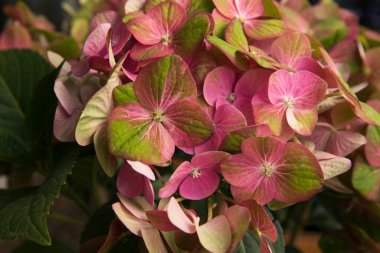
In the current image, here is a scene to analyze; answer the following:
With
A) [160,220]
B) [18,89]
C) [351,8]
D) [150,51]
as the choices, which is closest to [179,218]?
[160,220]

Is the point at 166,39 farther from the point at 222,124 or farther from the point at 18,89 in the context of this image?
the point at 18,89

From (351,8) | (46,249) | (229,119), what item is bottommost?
(351,8)

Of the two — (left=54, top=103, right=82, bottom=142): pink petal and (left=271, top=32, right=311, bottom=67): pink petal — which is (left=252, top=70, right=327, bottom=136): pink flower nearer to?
(left=271, top=32, right=311, bottom=67): pink petal

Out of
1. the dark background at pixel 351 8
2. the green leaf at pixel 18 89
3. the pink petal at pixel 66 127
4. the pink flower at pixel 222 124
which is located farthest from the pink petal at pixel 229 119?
the dark background at pixel 351 8

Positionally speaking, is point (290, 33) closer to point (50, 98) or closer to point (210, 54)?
point (210, 54)

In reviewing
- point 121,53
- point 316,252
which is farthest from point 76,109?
point 316,252

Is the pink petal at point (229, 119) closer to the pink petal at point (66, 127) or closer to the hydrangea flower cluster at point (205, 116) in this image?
the hydrangea flower cluster at point (205, 116)
